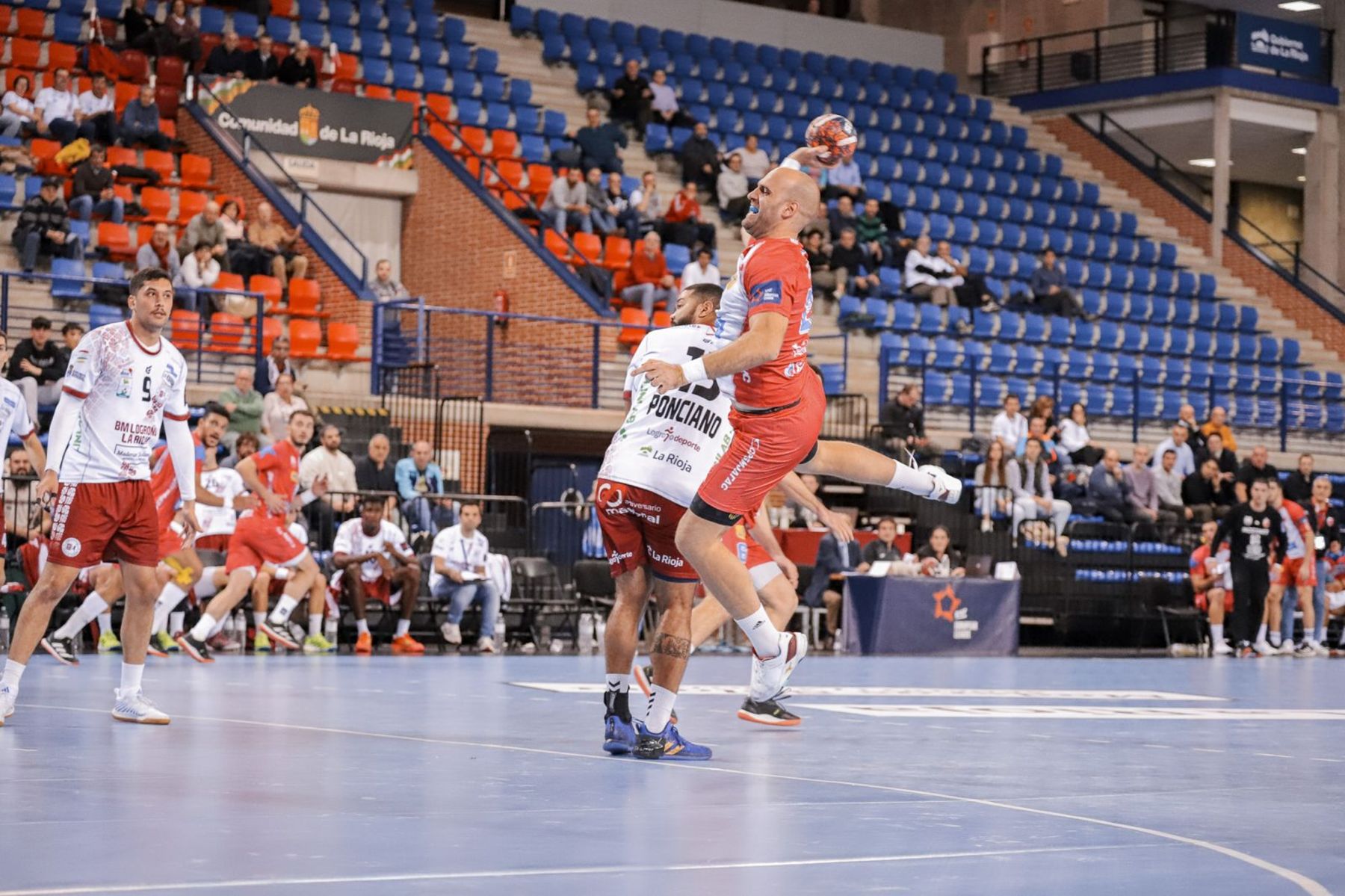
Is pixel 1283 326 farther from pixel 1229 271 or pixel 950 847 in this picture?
pixel 950 847

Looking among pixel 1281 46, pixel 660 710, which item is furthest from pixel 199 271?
pixel 1281 46

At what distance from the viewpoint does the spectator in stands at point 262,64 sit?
2445 cm

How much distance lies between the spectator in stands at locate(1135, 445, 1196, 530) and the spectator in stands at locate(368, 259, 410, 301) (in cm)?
906

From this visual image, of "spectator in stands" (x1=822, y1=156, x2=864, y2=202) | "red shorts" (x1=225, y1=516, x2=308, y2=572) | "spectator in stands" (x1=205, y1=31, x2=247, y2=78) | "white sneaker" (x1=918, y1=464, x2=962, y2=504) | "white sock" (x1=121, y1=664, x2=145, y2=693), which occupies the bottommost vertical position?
"white sock" (x1=121, y1=664, x2=145, y2=693)

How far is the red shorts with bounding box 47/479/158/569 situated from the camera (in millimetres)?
8109

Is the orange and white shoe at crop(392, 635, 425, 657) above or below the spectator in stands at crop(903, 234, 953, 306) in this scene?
below

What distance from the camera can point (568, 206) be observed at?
2494 cm

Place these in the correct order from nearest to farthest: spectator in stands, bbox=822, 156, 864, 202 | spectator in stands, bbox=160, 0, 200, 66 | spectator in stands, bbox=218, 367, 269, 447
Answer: spectator in stands, bbox=218, 367, 269, 447, spectator in stands, bbox=160, 0, 200, 66, spectator in stands, bbox=822, 156, 864, 202

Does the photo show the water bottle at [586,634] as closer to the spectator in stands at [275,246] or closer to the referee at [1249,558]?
the spectator in stands at [275,246]

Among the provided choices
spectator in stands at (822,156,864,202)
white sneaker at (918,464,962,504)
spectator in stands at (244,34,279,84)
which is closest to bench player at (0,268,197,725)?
white sneaker at (918,464,962,504)

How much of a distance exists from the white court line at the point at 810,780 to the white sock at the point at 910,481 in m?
1.65

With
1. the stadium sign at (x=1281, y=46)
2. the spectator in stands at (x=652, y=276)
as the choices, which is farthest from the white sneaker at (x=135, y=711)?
the stadium sign at (x=1281, y=46)

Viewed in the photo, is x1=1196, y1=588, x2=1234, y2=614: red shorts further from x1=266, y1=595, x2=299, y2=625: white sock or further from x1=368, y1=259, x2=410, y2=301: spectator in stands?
x1=266, y1=595, x2=299, y2=625: white sock

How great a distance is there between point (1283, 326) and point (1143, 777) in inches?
1070
